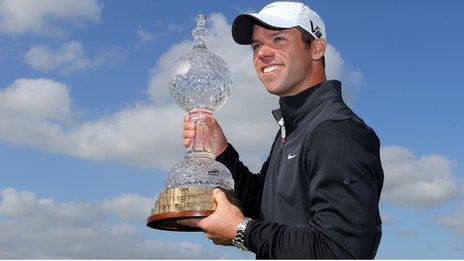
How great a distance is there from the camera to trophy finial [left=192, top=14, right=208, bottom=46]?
718 centimetres

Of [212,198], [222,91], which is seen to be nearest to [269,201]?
[212,198]

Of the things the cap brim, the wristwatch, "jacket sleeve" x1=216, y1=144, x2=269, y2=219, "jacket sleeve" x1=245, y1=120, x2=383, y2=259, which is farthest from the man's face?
"jacket sleeve" x1=216, y1=144, x2=269, y2=219

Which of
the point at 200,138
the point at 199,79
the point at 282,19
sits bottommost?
the point at 200,138

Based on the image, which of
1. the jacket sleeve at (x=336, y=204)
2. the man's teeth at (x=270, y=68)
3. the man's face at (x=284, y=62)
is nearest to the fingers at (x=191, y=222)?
the jacket sleeve at (x=336, y=204)

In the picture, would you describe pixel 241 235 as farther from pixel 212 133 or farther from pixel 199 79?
pixel 199 79

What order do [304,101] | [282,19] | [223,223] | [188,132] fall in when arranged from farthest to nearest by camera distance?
[188,132], [282,19], [304,101], [223,223]

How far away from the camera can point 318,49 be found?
5.70 m

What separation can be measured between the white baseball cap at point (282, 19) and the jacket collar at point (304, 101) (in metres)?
0.54

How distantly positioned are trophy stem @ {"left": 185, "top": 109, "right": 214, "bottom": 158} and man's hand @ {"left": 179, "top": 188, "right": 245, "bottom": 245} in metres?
1.37

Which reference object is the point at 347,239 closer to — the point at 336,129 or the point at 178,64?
the point at 336,129

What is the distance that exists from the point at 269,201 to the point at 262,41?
1454 millimetres

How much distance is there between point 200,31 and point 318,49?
6.32 feet

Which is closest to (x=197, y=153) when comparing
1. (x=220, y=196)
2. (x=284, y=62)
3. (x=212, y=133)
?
(x=212, y=133)

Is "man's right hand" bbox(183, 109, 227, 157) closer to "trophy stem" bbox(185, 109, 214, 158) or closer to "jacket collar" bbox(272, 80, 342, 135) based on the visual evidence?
"trophy stem" bbox(185, 109, 214, 158)
